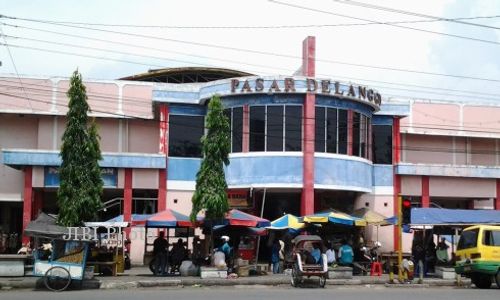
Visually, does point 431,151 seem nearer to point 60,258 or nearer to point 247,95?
point 247,95

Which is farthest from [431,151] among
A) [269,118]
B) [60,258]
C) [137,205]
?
[60,258]

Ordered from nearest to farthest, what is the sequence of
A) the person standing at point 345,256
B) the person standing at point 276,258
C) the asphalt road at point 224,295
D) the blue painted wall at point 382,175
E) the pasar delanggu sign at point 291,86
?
the asphalt road at point 224,295 < the person standing at point 345,256 < the person standing at point 276,258 < the pasar delanggu sign at point 291,86 < the blue painted wall at point 382,175

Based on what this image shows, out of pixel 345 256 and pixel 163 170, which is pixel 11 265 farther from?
pixel 345 256

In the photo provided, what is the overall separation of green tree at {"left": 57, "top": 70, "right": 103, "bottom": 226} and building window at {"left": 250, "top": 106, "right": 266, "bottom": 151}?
388 inches

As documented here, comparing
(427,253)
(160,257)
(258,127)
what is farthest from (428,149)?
(160,257)

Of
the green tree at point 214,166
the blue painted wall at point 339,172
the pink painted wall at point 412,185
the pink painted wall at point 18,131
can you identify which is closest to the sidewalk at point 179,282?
the green tree at point 214,166

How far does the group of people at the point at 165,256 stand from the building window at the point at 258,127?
6632 mm

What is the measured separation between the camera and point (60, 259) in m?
19.5

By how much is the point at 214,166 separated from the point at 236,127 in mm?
7746

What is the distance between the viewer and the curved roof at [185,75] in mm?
39188

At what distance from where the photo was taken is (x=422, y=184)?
34594 mm

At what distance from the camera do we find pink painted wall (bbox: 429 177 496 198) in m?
34.8

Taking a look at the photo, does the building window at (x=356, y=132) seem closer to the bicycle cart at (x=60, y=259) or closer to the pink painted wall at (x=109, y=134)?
the pink painted wall at (x=109, y=134)

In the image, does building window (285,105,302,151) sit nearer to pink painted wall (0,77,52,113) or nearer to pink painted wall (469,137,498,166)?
pink painted wall (0,77,52,113)
